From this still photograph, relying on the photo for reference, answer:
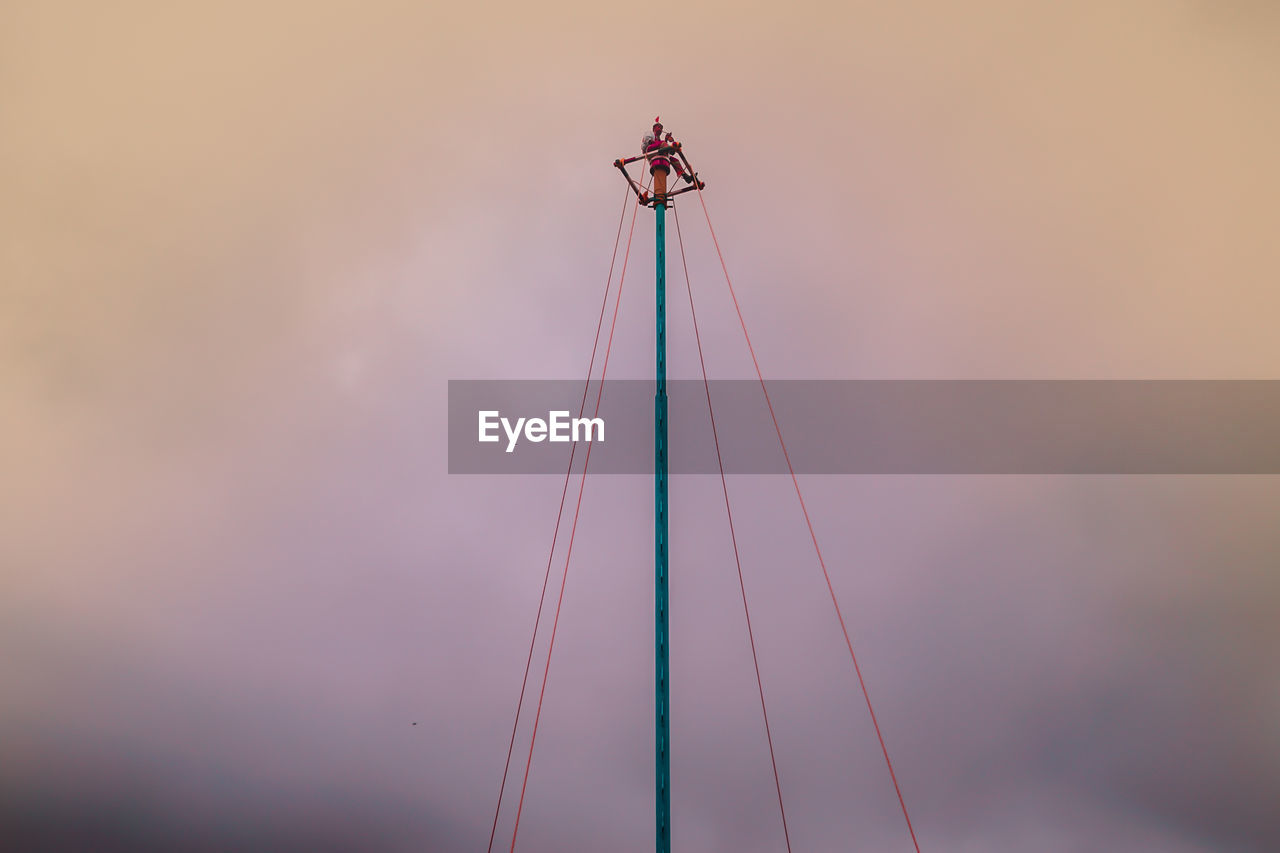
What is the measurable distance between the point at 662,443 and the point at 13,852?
253527 mm

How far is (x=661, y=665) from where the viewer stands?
54.0 ft

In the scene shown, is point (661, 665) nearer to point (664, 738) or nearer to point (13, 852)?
point (664, 738)

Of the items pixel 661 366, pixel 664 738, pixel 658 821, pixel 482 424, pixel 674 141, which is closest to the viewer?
pixel 658 821

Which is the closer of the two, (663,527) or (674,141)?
(663,527)

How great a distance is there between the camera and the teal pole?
15242 mm

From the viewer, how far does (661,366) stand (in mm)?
18812

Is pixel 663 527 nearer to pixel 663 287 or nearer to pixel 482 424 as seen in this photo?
pixel 663 287

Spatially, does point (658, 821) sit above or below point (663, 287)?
below

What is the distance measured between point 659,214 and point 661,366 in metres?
5.76

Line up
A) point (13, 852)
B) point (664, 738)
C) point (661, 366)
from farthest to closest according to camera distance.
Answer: point (13, 852), point (661, 366), point (664, 738)

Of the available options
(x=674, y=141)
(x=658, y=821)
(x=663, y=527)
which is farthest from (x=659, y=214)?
(x=658, y=821)

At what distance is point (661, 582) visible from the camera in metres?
17.0

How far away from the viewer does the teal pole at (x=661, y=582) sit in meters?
15.2

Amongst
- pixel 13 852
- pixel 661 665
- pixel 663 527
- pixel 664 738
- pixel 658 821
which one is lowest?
pixel 13 852
